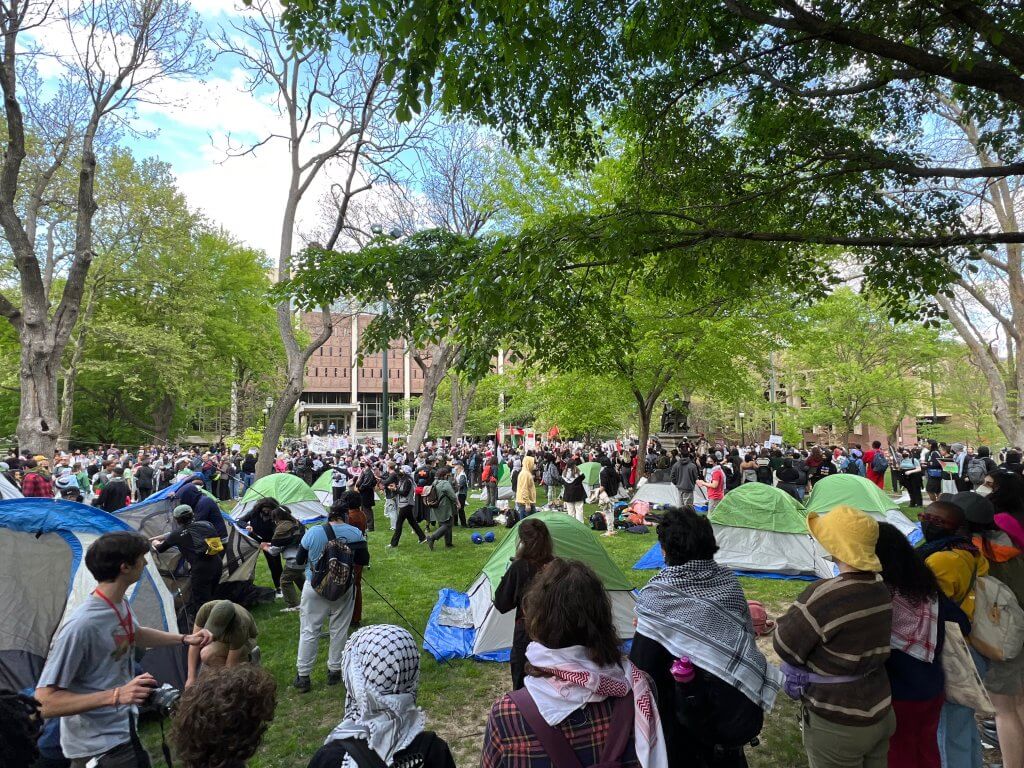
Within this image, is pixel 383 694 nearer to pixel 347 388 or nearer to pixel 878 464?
pixel 878 464

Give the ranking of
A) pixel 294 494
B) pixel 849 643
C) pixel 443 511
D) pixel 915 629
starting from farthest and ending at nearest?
pixel 294 494 → pixel 443 511 → pixel 915 629 → pixel 849 643

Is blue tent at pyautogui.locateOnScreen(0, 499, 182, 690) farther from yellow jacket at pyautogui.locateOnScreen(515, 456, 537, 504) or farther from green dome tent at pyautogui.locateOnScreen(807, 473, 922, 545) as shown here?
green dome tent at pyautogui.locateOnScreen(807, 473, 922, 545)

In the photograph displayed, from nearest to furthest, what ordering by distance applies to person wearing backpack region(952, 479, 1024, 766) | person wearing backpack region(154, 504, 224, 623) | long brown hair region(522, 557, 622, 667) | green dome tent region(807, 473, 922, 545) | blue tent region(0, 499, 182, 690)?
long brown hair region(522, 557, 622, 667), person wearing backpack region(952, 479, 1024, 766), blue tent region(0, 499, 182, 690), person wearing backpack region(154, 504, 224, 623), green dome tent region(807, 473, 922, 545)

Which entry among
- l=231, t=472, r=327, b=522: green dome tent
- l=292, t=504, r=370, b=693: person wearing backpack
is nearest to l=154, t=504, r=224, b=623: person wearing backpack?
l=292, t=504, r=370, b=693: person wearing backpack

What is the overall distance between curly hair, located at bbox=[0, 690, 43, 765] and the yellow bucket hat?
2.91 meters

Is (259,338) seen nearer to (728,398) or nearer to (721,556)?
(728,398)

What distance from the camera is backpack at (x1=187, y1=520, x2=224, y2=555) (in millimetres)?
6387

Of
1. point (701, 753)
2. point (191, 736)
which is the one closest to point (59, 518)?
point (191, 736)

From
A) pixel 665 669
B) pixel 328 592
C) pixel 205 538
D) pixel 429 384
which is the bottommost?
pixel 328 592

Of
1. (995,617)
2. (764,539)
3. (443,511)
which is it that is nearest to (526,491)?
(443,511)

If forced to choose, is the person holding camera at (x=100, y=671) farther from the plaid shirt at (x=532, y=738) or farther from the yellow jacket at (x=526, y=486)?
the yellow jacket at (x=526, y=486)

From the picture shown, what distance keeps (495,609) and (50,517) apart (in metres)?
4.09

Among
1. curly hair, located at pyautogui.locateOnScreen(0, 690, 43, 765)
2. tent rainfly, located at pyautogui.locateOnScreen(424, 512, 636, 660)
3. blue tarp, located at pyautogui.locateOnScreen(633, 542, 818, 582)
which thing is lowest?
blue tarp, located at pyautogui.locateOnScreen(633, 542, 818, 582)

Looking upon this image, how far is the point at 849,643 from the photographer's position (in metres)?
2.51
